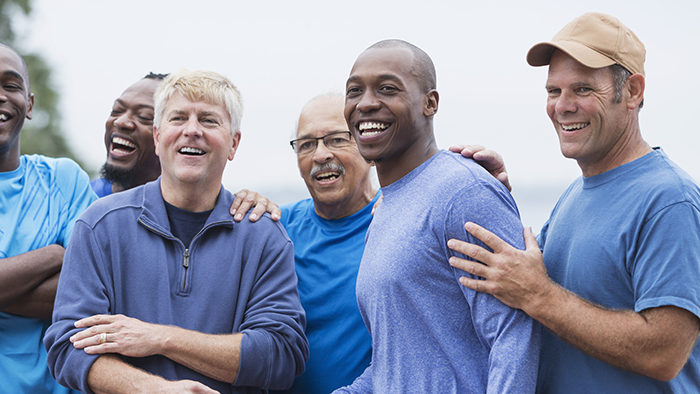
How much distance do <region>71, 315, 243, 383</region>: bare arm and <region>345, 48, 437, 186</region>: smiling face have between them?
1072 mm

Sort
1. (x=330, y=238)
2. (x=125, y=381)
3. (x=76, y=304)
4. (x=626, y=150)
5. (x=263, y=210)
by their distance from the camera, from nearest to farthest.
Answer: (x=626, y=150)
(x=125, y=381)
(x=76, y=304)
(x=263, y=210)
(x=330, y=238)

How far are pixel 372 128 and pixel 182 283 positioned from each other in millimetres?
1156

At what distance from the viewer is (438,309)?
2.27 meters

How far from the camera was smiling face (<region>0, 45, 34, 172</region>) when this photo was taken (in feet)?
11.0

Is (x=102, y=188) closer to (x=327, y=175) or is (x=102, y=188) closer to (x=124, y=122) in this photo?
(x=124, y=122)

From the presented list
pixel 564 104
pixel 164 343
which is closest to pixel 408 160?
pixel 564 104

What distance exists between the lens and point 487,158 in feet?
8.79

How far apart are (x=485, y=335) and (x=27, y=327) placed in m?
2.41

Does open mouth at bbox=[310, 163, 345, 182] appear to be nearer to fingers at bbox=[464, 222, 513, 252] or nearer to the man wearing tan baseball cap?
the man wearing tan baseball cap

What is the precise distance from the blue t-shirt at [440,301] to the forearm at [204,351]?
66 cm

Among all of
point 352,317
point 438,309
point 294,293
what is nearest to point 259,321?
point 294,293

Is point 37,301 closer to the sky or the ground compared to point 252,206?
closer to the ground

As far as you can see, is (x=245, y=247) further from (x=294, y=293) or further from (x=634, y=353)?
(x=634, y=353)

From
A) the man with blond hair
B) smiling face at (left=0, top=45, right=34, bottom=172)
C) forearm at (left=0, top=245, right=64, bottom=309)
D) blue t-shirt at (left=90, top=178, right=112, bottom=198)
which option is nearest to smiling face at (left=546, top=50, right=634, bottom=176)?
the man with blond hair
